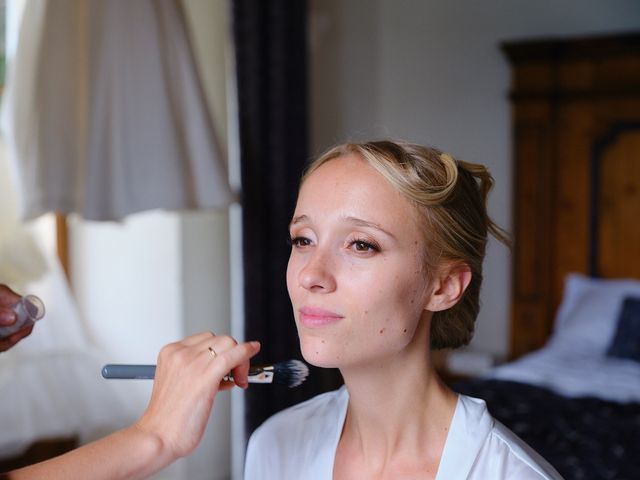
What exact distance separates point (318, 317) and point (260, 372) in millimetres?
110

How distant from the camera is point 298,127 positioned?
9.60 feet

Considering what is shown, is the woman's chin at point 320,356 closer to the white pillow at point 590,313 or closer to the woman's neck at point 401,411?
the woman's neck at point 401,411

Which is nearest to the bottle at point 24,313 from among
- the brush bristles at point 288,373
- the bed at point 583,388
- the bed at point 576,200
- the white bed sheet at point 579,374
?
the brush bristles at point 288,373

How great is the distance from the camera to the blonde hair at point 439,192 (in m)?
1.04

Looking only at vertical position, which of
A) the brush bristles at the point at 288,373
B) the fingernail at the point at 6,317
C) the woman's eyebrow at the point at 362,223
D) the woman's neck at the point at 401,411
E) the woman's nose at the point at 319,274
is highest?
the woman's eyebrow at the point at 362,223

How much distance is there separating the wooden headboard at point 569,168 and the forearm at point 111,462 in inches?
114

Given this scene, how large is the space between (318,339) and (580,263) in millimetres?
2757

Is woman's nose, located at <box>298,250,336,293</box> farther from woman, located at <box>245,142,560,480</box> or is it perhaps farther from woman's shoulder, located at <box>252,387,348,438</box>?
woman's shoulder, located at <box>252,387,348,438</box>

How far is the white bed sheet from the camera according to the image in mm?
2576

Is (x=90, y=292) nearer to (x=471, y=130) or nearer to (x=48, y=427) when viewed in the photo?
(x=48, y=427)

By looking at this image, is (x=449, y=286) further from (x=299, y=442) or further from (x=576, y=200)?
(x=576, y=200)

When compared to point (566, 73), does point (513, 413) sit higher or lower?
lower

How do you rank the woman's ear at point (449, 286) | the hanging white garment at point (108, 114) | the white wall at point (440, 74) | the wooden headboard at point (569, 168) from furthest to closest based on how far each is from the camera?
1. the white wall at point (440, 74)
2. the wooden headboard at point (569, 168)
3. the hanging white garment at point (108, 114)
4. the woman's ear at point (449, 286)

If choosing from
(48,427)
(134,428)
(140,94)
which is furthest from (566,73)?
(134,428)
